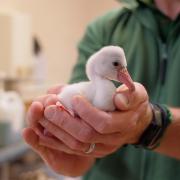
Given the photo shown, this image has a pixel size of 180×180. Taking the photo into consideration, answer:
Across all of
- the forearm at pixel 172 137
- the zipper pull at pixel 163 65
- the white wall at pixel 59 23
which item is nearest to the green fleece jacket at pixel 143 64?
the zipper pull at pixel 163 65

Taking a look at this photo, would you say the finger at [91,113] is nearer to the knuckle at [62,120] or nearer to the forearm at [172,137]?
the knuckle at [62,120]

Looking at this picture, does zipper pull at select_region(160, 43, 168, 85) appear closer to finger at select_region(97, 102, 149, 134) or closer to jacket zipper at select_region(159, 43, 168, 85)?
jacket zipper at select_region(159, 43, 168, 85)

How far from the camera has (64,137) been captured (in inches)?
30.4

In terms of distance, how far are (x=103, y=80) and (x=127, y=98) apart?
0.18 feet

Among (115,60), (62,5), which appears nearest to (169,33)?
(115,60)

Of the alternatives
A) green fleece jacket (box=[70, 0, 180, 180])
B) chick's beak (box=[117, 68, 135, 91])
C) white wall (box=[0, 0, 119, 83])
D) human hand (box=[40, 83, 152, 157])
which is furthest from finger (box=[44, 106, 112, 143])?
white wall (box=[0, 0, 119, 83])

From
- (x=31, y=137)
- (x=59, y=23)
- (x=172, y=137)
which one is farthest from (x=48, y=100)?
(x=59, y=23)

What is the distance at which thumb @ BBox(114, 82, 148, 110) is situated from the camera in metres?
0.70

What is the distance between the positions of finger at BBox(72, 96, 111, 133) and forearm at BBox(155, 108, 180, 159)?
185mm

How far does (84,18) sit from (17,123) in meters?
1.68

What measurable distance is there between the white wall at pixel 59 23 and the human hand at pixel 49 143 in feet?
7.01

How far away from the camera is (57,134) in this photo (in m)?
0.78

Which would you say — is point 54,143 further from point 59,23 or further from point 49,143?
point 59,23

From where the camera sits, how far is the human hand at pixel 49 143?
0.79 metres
